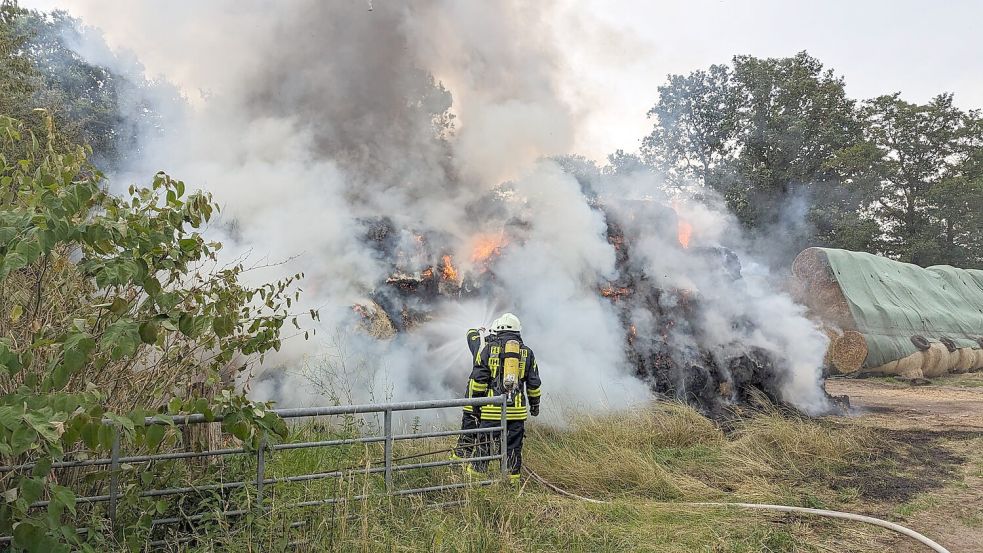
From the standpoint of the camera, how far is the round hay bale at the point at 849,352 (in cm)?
1666

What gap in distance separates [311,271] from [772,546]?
27.5 feet

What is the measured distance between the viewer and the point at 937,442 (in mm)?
8852

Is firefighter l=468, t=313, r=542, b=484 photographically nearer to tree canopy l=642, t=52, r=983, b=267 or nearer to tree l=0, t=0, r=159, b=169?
tree l=0, t=0, r=159, b=169

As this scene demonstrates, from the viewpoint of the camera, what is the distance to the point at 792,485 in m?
6.39

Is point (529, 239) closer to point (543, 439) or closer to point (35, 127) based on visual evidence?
point (543, 439)

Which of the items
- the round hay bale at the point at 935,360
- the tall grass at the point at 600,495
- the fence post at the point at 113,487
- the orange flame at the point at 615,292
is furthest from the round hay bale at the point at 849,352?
the fence post at the point at 113,487

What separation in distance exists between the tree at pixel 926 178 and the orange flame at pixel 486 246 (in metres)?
26.4

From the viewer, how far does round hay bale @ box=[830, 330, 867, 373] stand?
16.7 metres

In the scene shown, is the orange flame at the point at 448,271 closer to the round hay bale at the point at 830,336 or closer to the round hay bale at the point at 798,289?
the round hay bale at the point at 830,336

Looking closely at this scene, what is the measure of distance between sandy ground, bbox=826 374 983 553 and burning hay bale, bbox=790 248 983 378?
24.0 inches

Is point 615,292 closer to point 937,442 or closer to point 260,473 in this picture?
point 937,442

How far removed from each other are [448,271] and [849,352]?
11700 mm

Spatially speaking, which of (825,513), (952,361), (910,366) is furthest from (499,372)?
(952,361)

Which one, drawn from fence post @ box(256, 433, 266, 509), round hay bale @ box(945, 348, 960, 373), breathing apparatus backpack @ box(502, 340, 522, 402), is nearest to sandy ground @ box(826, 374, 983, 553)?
round hay bale @ box(945, 348, 960, 373)
